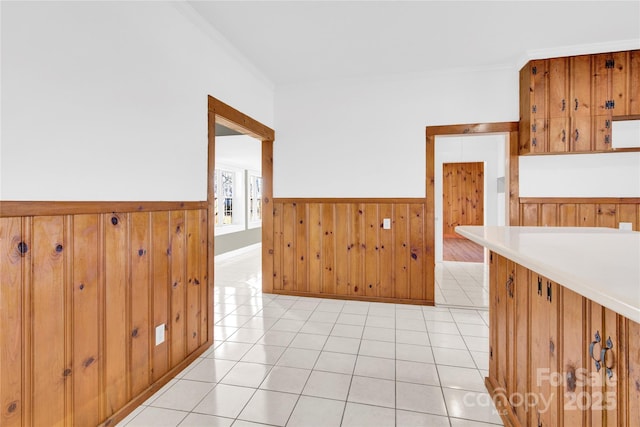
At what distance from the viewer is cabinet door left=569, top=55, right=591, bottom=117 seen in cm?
304

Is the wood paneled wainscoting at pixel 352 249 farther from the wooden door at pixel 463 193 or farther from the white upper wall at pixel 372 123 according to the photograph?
the wooden door at pixel 463 193

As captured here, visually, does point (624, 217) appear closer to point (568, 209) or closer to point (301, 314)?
point (568, 209)

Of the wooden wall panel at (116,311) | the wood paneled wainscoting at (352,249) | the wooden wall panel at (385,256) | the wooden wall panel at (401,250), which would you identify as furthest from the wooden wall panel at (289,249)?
the wooden wall panel at (116,311)

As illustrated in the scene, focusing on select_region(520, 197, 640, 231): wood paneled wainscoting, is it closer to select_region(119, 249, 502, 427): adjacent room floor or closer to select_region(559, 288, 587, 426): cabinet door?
select_region(119, 249, 502, 427): adjacent room floor

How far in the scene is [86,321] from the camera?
5.31ft

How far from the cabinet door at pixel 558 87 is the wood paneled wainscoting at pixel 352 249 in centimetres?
153

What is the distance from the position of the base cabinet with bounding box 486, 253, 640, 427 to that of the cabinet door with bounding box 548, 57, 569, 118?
6.68 feet

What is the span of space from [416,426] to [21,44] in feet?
8.42

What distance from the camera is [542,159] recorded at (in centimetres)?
339

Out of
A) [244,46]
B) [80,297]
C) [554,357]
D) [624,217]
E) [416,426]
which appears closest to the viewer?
[554,357]

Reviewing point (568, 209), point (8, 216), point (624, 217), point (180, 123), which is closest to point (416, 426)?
point (8, 216)

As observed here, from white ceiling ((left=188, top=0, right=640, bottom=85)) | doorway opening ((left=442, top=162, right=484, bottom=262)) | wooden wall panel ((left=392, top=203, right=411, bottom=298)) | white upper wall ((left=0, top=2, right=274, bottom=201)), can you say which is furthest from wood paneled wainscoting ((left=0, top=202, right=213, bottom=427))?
doorway opening ((left=442, top=162, right=484, bottom=262))

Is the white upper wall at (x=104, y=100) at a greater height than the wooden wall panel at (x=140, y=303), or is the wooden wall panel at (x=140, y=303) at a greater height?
the white upper wall at (x=104, y=100)

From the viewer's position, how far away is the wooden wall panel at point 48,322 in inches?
54.9
